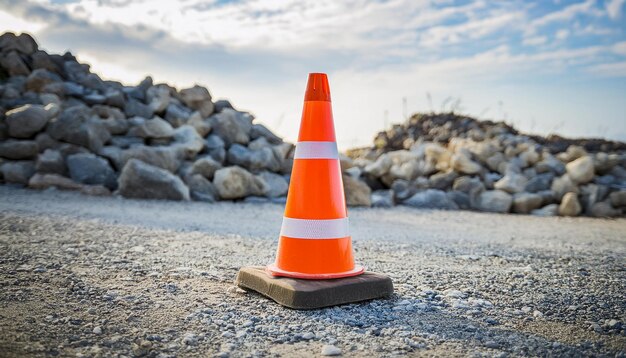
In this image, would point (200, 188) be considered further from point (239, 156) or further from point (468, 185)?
point (468, 185)

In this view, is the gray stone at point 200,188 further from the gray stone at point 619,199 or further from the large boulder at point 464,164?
the gray stone at point 619,199

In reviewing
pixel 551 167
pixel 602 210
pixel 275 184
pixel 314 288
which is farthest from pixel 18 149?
pixel 602 210

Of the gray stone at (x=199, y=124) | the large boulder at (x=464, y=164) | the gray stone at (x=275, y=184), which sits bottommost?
→ the gray stone at (x=275, y=184)

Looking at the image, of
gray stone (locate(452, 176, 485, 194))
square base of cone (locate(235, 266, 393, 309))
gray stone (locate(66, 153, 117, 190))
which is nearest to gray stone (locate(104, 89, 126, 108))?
gray stone (locate(66, 153, 117, 190))

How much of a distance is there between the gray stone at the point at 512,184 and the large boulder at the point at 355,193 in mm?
2743

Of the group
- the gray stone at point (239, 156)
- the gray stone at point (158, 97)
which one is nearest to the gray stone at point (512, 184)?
the gray stone at point (239, 156)

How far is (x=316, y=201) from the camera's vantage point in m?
3.28

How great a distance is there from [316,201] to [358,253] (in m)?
1.52

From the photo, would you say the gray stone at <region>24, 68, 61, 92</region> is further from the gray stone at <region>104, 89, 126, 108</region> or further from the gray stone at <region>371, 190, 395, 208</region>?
the gray stone at <region>371, 190, 395, 208</region>

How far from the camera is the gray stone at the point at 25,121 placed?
28.3 ft

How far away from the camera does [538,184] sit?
10.1m

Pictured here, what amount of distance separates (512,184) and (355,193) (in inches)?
125

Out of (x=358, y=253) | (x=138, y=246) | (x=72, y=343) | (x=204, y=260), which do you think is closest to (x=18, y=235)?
(x=138, y=246)

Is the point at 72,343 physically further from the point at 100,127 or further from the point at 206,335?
the point at 100,127
